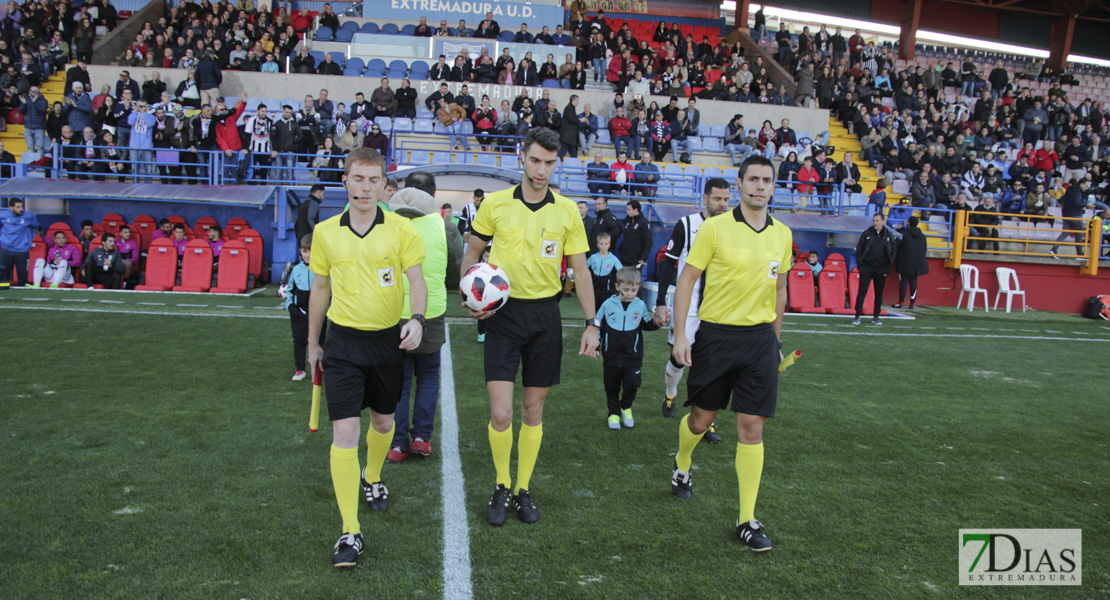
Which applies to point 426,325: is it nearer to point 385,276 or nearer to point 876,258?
point 385,276

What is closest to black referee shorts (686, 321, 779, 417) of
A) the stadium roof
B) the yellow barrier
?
the stadium roof

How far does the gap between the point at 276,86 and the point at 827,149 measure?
1479 cm

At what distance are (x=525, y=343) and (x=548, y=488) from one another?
103 cm

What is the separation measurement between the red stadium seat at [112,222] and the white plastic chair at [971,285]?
59.0 ft

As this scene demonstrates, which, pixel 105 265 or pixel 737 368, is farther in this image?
pixel 105 265

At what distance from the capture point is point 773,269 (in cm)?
405

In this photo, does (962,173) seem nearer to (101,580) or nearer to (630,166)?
(630,166)

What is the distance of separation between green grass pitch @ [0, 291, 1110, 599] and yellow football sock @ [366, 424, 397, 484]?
0.63 ft

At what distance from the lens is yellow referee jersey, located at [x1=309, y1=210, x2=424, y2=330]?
367 cm

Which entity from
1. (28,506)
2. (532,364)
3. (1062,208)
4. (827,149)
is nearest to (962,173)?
(1062,208)

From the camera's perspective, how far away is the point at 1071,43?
33.9 m

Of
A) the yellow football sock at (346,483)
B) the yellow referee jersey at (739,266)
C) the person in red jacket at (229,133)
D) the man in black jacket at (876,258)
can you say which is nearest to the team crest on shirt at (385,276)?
the yellow football sock at (346,483)

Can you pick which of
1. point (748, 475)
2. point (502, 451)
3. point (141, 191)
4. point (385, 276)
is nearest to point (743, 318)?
point (748, 475)

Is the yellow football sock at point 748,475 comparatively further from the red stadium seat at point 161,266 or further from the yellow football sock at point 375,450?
the red stadium seat at point 161,266
